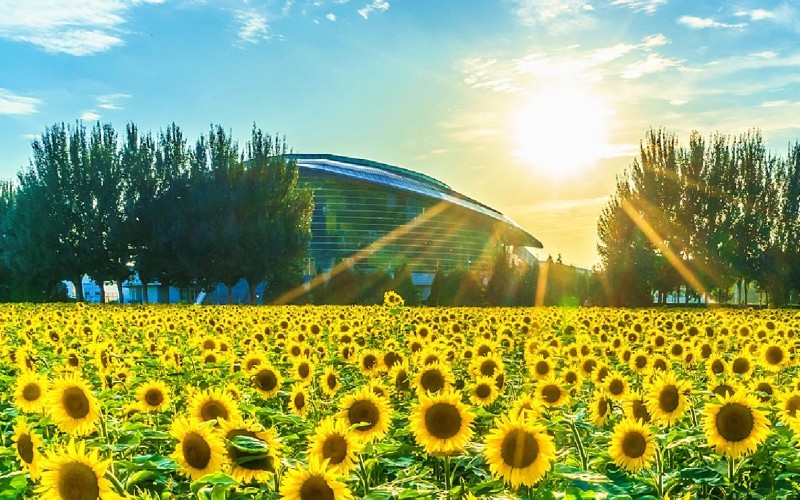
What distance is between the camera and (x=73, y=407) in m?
3.80

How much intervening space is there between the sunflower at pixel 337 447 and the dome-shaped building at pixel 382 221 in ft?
274

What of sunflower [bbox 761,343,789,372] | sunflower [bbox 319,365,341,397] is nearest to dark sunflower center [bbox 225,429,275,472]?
sunflower [bbox 319,365,341,397]

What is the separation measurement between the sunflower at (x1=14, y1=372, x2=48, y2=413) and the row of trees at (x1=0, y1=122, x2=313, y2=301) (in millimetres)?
45197

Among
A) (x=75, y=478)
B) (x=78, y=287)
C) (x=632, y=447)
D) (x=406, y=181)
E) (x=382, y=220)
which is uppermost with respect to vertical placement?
(x=406, y=181)

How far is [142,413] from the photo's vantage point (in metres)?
4.80

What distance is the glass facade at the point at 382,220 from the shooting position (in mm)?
91438

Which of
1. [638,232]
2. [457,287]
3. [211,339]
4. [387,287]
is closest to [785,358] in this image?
[211,339]

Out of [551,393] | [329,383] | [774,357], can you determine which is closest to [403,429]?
[551,393]

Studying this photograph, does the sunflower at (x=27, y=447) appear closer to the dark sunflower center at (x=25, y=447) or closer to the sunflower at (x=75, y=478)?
the dark sunflower center at (x=25, y=447)

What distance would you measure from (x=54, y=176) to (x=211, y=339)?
4823 cm

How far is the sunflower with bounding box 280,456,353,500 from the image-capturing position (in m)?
2.41

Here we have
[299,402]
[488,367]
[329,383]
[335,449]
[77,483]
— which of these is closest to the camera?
[77,483]

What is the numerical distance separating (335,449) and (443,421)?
513mm

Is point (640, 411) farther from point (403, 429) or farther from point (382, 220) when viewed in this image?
point (382, 220)
